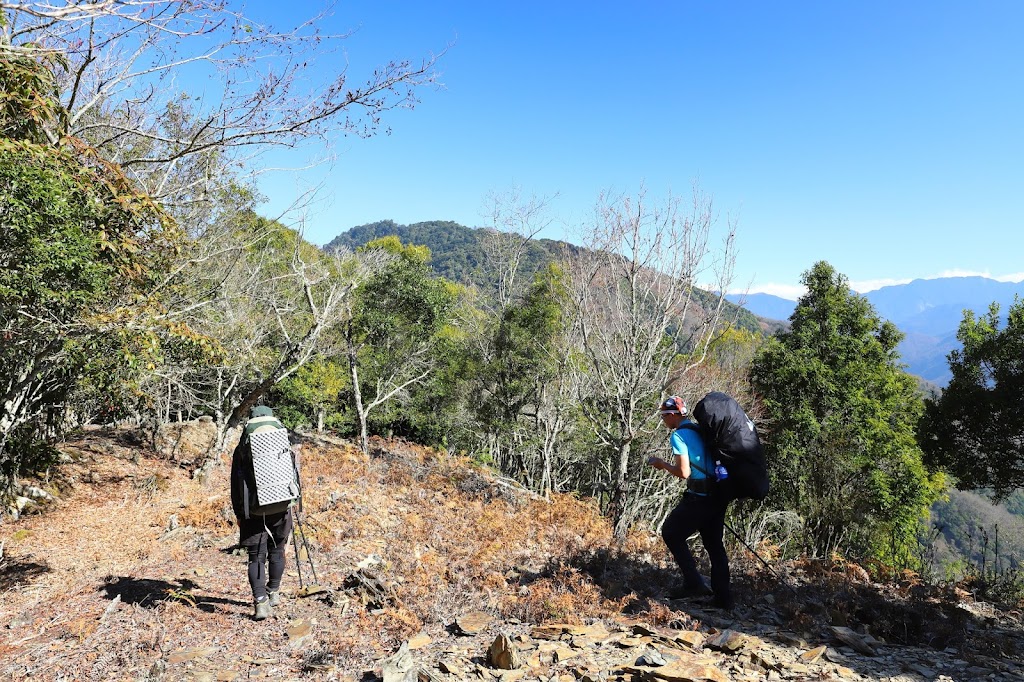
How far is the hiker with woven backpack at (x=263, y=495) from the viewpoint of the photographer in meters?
4.36

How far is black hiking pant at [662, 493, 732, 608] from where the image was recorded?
4641mm

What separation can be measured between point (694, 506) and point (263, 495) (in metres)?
3.51

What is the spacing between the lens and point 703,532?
4754 millimetres

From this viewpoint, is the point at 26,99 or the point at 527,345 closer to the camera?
the point at 26,99

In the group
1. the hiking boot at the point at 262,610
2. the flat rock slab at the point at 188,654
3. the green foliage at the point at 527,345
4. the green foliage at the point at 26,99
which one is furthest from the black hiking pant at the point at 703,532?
the green foliage at the point at 527,345

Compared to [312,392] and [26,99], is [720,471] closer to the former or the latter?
[26,99]

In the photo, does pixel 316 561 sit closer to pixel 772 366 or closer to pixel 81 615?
pixel 81 615

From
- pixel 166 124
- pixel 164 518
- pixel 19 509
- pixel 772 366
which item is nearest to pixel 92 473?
pixel 19 509

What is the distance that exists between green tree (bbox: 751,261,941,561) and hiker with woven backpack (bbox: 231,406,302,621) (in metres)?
14.2

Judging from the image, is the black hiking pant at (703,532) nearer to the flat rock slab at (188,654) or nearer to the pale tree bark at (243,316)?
the flat rock slab at (188,654)

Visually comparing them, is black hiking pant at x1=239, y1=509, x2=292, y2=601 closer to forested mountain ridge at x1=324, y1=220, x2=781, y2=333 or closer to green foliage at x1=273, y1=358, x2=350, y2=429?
green foliage at x1=273, y1=358, x2=350, y2=429

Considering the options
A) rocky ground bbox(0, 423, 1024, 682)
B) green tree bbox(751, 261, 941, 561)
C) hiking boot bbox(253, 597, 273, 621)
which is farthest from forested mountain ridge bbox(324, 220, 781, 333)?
hiking boot bbox(253, 597, 273, 621)

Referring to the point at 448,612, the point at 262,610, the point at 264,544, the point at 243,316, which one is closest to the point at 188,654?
the point at 262,610

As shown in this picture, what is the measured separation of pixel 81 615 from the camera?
15.0 feet
